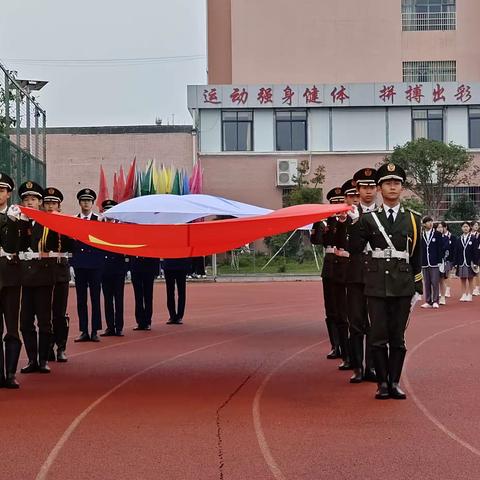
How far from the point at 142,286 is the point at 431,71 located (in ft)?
114

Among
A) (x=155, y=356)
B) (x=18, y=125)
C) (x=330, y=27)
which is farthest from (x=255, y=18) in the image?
(x=155, y=356)

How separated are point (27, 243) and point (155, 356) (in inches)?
103

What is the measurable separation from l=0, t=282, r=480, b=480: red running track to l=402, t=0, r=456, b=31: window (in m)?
36.2

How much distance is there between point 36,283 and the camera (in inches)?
319

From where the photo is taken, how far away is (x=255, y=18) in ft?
140

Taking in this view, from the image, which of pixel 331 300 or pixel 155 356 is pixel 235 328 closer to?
pixel 155 356

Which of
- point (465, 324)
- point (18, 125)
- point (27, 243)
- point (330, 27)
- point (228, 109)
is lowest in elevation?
point (465, 324)

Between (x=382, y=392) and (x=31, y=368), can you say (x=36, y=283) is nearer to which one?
(x=31, y=368)

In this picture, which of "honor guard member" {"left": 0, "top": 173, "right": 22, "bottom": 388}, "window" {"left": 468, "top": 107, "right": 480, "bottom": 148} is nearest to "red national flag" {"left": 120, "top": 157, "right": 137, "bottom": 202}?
"honor guard member" {"left": 0, "top": 173, "right": 22, "bottom": 388}

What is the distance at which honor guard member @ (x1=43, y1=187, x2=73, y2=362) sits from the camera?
8594mm

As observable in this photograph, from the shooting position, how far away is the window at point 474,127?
3862 cm

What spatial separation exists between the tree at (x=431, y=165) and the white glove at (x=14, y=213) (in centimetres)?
2789

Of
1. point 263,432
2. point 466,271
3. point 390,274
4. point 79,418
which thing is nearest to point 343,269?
point 390,274

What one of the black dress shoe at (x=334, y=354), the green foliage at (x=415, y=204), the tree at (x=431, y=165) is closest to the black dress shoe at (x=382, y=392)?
the black dress shoe at (x=334, y=354)
